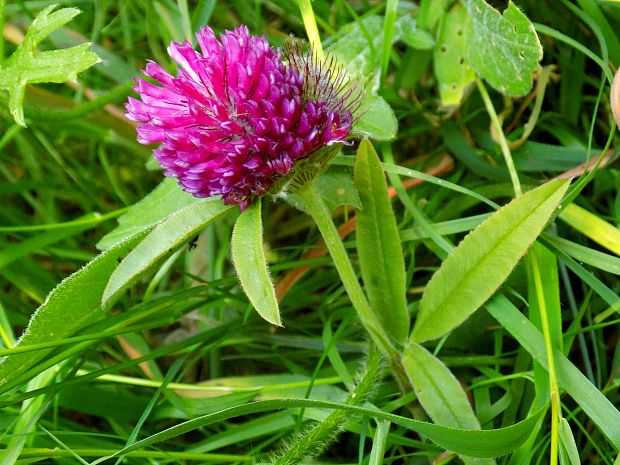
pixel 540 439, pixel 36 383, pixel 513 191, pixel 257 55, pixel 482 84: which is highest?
pixel 257 55

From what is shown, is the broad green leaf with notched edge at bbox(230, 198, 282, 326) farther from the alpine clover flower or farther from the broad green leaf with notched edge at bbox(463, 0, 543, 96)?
the broad green leaf with notched edge at bbox(463, 0, 543, 96)

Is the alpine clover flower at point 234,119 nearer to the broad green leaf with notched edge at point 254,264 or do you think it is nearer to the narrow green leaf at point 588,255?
the broad green leaf with notched edge at point 254,264

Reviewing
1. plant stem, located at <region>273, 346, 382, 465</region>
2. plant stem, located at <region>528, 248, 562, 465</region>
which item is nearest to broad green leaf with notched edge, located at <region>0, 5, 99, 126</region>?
plant stem, located at <region>273, 346, 382, 465</region>

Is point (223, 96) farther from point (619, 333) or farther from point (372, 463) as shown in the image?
point (619, 333)

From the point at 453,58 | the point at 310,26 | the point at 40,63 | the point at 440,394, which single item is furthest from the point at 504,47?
the point at 40,63

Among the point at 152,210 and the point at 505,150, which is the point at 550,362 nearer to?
the point at 505,150

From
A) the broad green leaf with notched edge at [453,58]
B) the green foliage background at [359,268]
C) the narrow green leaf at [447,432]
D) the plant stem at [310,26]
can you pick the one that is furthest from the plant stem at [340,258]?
the broad green leaf with notched edge at [453,58]

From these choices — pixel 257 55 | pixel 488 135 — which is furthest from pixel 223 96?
pixel 488 135
